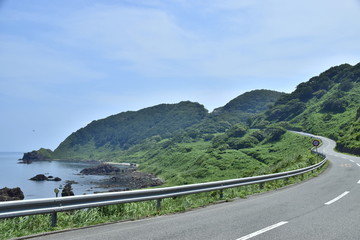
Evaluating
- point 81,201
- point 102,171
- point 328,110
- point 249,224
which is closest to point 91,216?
point 81,201

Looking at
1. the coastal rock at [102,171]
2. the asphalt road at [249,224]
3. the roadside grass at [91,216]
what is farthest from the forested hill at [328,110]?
the coastal rock at [102,171]

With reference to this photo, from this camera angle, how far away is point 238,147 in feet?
432

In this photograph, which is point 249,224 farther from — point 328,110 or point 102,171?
point 102,171

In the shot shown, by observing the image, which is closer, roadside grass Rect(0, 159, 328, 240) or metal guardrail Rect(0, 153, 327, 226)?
metal guardrail Rect(0, 153, 327, 226)

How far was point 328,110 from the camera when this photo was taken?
142m

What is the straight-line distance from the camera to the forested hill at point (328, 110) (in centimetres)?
9874

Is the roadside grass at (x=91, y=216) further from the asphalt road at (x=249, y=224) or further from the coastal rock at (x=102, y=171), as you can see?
the coastal rock at (x=102, y=171)

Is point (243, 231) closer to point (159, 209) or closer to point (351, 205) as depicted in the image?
point (159, 209)

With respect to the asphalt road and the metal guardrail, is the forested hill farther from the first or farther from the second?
the metal guardrail

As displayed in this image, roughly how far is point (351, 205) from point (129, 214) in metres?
7.63

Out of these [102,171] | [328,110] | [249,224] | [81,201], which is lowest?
[102,171]

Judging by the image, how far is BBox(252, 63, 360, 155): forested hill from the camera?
324ft

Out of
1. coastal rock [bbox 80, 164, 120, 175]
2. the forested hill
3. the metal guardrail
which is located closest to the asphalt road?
the metal guardrail

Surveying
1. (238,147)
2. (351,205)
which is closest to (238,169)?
(238,147)
